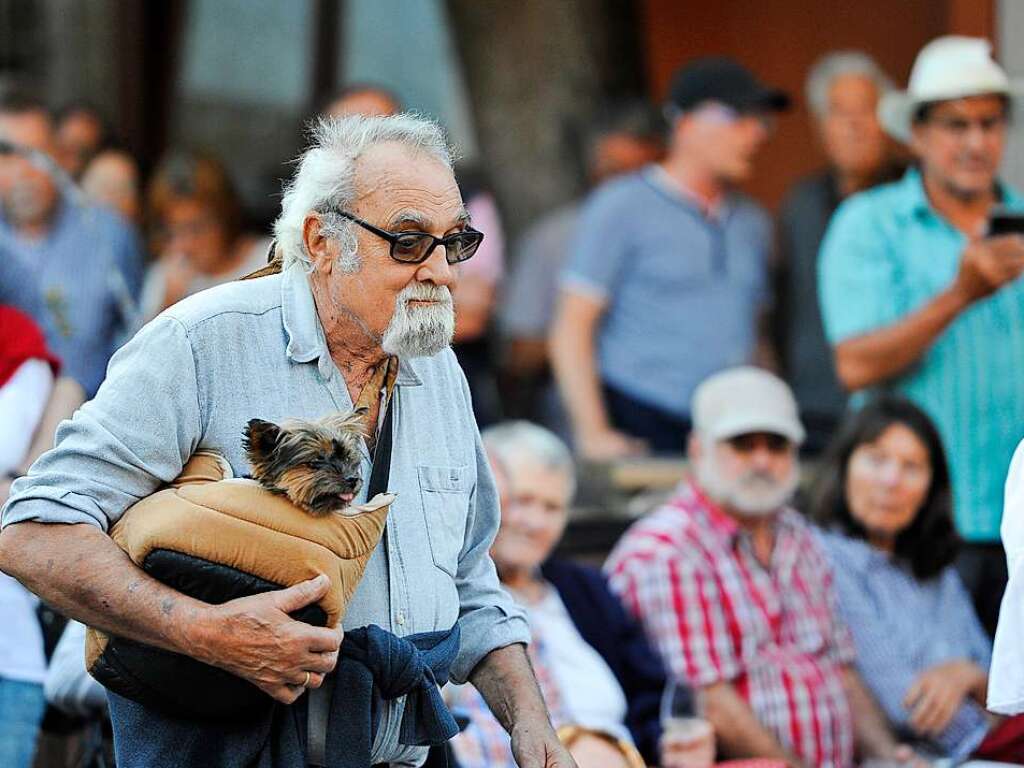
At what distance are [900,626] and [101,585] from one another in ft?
10.8

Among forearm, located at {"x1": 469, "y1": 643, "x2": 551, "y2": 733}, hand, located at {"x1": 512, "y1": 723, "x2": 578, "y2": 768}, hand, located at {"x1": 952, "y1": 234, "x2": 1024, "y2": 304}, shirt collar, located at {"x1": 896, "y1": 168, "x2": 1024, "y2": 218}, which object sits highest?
shirt collar, located at {"x1": 896, "y1": 168, "x2": 1024, "y2": 218}

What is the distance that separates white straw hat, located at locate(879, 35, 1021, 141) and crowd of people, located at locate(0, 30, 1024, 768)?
1 centimetres

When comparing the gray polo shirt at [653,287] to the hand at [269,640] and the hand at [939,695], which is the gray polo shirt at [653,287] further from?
the hand at [269,640]

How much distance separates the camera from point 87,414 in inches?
113

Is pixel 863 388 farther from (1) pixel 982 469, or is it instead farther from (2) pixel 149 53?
(2) pixel 149 53

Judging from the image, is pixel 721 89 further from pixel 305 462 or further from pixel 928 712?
pixel 305 462

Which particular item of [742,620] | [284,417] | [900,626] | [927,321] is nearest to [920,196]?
[927,321]

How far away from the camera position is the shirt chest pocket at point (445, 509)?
3141 mm

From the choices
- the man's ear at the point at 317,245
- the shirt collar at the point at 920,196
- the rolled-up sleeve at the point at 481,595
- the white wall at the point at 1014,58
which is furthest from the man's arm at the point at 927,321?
the man's ear at the point at 317,245

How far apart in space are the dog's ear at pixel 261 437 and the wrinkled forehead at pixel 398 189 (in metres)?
0.44

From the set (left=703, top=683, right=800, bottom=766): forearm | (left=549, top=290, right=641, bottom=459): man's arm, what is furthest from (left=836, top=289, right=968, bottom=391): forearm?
(left=549, top=290, right=641, bottom=459): man's arm

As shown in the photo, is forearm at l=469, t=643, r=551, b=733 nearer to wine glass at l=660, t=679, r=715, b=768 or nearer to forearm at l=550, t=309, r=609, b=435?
wine glass at l=660, t=679, r=715, b=768

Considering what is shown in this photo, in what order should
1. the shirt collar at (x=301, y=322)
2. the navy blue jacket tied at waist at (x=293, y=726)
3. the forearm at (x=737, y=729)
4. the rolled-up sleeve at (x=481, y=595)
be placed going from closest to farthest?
the navy blue jacket tied at waist at (x=293, y=726) → the shirt collar at (x=301, y=322) → the rolled-up sleeve at (x=481, y=595) → the forearm at (x=737, y=729)

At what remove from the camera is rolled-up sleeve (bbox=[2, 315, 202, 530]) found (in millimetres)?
2814
